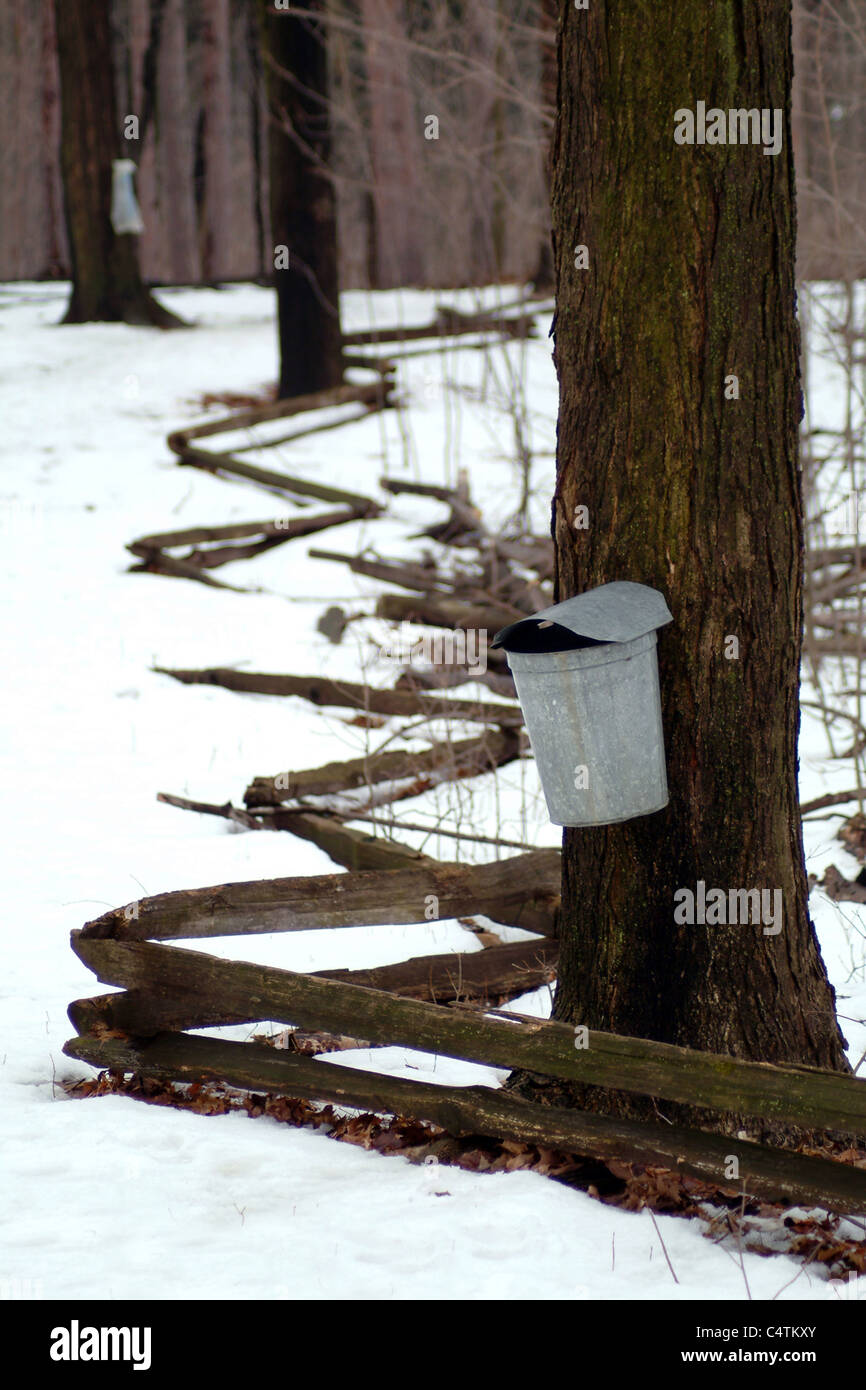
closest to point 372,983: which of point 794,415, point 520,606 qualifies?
point 794,415

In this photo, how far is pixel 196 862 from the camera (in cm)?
580

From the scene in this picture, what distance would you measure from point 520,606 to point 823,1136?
19.0 feet

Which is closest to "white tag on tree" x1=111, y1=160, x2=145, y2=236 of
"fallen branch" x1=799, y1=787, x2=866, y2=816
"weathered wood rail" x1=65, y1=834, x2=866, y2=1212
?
"fallen branch" x1=799, y1=787, x2=866, y2=816

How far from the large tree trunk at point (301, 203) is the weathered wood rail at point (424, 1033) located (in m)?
11.2

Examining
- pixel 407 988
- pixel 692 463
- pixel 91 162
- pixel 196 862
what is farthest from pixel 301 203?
pixel 692 463

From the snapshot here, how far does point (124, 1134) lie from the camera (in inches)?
140

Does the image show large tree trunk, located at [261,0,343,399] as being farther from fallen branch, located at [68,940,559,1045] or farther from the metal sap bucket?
the metal sap bucket

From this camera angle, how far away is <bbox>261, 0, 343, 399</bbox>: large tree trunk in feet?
47.1

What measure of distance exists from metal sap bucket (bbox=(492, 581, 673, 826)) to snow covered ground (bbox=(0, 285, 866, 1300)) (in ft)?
3.23

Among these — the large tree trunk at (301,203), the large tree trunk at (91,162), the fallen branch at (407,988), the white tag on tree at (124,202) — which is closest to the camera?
the fallen branch at (407,988)

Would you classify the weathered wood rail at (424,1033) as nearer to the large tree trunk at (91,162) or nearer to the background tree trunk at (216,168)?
the large tree trunk at (91,162)

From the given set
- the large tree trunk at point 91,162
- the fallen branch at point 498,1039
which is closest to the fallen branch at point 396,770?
the fallen branch at point 498,1039

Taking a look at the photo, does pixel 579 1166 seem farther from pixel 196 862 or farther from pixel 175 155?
pixel 175 155

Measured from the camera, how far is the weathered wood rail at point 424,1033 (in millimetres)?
3049
